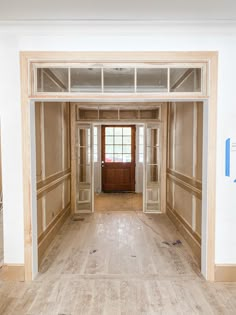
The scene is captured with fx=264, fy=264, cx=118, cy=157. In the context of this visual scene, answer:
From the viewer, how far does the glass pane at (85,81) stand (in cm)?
298

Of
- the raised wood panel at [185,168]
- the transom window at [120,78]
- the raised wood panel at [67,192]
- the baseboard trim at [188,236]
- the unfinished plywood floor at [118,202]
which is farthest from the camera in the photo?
the unfinished plywood floor at [118,202]

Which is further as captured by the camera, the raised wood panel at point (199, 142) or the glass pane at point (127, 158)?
the glass pane at point (127, 158)

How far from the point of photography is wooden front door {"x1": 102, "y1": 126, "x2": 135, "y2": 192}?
883 centimetres

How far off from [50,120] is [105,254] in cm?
225

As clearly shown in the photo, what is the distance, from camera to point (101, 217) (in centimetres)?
583

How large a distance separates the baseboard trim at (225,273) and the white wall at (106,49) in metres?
0.09

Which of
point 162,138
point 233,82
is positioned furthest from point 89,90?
point 162,138

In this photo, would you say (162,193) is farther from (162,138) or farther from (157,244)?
(157,244)

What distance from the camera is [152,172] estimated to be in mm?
6246

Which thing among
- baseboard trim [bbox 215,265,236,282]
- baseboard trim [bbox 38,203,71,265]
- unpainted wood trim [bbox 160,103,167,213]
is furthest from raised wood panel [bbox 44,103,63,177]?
baseboard trim [bbox 215,265,236,282]

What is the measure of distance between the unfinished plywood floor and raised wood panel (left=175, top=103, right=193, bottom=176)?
2185 millimetres

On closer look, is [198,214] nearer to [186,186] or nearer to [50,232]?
[186,186]

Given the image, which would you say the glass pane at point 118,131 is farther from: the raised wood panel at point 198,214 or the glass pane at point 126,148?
the raised wood panel at point 198,214

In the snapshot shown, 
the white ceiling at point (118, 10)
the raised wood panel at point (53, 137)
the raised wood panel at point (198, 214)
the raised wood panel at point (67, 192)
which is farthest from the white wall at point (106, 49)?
the raised wood panel at point (67, 192)
